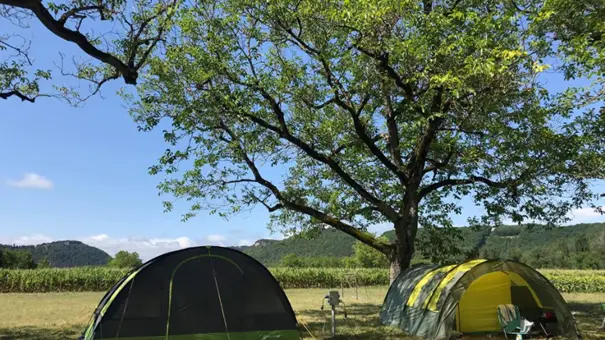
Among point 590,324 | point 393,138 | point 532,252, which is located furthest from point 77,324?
point 532,252

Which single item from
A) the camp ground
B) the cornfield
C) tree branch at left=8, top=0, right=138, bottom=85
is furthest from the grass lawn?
the cornfield

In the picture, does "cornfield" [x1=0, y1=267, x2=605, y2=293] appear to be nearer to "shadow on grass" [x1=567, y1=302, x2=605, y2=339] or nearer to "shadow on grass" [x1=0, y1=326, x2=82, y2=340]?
"shadow on grass" [x1=567, y1=302, x2=605, y2=339]

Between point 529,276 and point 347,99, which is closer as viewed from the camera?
point 529,276

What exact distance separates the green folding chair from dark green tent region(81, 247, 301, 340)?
4.97m

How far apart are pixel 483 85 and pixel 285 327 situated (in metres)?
6.78

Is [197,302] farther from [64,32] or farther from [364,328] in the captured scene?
[364,328]

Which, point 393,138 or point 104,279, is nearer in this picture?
point 393,138

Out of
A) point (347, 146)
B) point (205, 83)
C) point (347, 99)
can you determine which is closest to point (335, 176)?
point (347, 146)

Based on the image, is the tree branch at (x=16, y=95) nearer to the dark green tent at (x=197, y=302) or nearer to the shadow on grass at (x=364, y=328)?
the dark green tent at (x=197, y=302)

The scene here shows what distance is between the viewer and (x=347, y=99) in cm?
1270

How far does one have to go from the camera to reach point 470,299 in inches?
431

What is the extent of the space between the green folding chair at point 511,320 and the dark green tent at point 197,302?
196 inches

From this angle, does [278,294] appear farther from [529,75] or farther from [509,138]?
[529,75]

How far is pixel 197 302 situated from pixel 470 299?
6952mm
